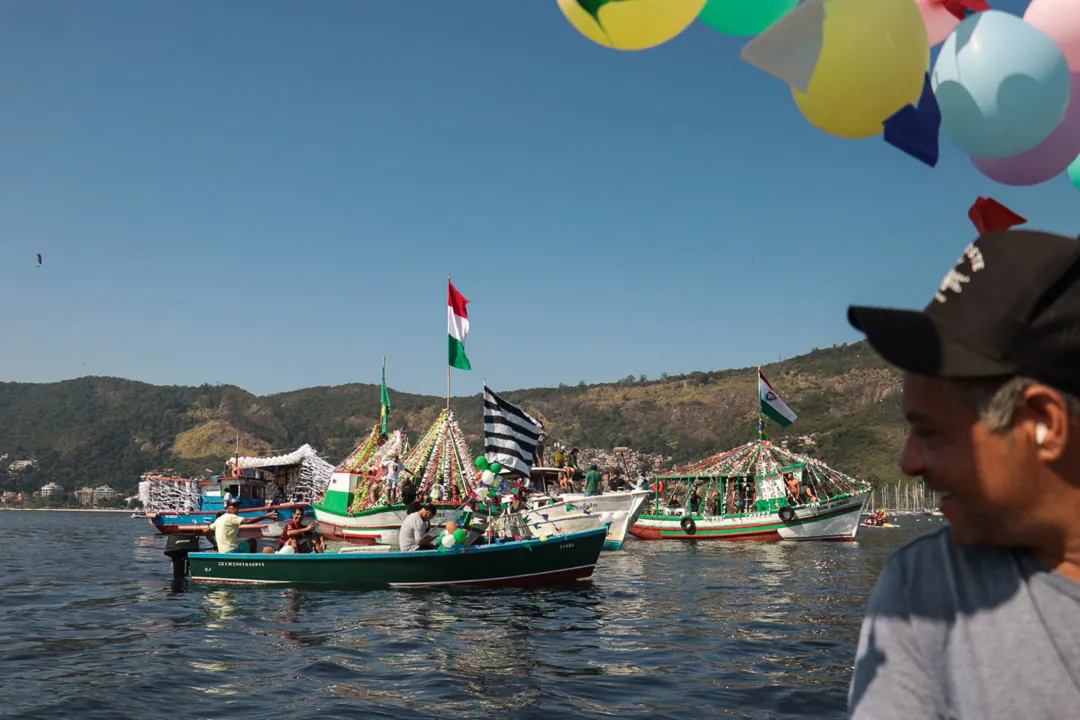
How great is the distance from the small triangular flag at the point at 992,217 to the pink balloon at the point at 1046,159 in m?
0.70

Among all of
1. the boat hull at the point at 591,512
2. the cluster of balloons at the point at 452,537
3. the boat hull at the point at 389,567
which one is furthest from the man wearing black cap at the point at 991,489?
the boat hull at the point at 591,512

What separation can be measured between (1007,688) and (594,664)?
10660mm

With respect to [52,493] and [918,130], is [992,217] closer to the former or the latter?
[918,130]

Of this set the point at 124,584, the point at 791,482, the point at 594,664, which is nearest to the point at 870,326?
the point at 594,664

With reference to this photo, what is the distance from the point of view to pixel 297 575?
19.2 metres

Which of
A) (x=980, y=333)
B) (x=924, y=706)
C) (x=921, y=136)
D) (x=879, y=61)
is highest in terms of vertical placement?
(x=879, y=61)

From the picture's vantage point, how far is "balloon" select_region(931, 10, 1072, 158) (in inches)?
119

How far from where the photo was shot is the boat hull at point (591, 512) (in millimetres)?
26688

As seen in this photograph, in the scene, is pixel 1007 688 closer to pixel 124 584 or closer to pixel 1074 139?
pixel 1074 139

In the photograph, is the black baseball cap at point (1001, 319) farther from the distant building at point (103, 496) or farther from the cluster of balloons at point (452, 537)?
the distant building at point (103, 496)

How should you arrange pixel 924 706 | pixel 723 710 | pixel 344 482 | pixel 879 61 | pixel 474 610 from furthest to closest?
pixel 344 482 < pixel 474 610 < pixel 723 710 < pixel 879 61 < pixel 924 706

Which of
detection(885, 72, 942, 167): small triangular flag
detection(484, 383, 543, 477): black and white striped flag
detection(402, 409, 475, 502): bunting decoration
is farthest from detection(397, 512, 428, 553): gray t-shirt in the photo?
detection(885, 72, 942, 167): small triangular flag

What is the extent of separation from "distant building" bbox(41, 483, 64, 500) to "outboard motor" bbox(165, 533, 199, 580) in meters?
168

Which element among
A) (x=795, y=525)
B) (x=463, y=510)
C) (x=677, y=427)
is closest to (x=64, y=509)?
(x=677, y=427)
